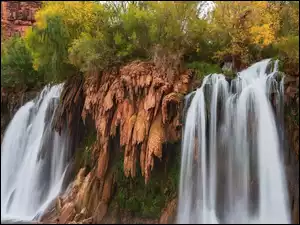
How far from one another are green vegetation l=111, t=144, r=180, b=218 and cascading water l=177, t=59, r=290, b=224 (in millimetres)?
601

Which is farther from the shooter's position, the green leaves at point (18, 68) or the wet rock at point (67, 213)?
the green leaves at point (18, 68)

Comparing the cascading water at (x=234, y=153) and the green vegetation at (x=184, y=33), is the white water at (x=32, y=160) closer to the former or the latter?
the green vegetation at (x=184, y=33)

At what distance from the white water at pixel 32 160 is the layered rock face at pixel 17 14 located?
1989 centimetres

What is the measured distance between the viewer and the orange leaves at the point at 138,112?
1566 cm

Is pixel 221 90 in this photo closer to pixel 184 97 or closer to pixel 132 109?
pixel 184 97

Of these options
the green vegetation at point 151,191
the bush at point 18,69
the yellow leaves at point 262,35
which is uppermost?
the bush at point 18,69

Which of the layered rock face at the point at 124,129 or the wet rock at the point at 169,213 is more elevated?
the layered rock face at the point at 124,129

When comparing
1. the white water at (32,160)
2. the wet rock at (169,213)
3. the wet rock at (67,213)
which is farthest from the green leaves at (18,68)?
the wet rock at (169,213)

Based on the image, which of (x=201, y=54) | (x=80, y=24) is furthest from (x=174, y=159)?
(x=80, y=24)

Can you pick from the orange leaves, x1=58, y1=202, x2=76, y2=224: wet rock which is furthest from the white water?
the orange leaves

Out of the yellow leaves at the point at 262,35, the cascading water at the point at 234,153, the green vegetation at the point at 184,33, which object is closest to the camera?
the cascading water at the point at 234,153

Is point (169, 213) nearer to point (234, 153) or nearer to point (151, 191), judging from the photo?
point (151, 191)

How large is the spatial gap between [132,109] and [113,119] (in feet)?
→ 2.94

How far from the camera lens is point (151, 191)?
16109 mm
